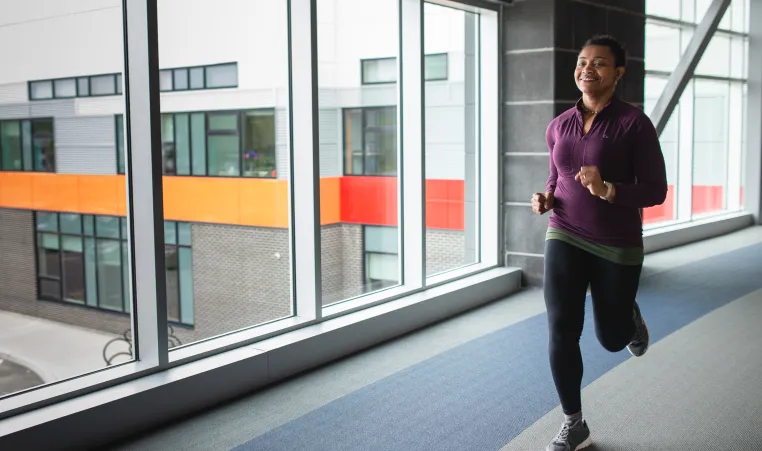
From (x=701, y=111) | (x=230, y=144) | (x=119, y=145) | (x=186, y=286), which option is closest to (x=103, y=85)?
(x=119, y=145)

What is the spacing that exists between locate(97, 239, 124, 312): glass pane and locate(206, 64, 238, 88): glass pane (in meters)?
1.23

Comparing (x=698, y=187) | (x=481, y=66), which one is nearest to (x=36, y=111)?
(x=481, y=66)

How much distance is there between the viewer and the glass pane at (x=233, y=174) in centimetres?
455

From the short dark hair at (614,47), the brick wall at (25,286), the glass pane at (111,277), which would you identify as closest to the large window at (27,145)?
the brick wall at (25,286)

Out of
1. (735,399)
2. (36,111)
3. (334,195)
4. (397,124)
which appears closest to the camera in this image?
(36,111)

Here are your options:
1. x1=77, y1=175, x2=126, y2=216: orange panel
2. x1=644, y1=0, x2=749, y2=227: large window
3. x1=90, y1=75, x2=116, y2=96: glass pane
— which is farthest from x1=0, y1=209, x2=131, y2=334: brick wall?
x1=644, y1=0, x2=749, y2=227: large window

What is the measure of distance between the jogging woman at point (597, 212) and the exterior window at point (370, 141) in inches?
101

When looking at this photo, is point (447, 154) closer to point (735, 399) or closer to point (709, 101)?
point (735, 399)

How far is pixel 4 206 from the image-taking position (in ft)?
11.2

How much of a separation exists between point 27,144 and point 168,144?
1.03 meters

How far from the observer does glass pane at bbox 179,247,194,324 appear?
448 cm

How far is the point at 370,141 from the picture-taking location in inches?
228

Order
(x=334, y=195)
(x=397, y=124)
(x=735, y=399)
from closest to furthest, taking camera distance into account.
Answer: (x=735, y=399)
(x=334, y=195)
(x=397, y=124)

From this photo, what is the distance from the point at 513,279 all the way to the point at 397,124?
1720 mm
